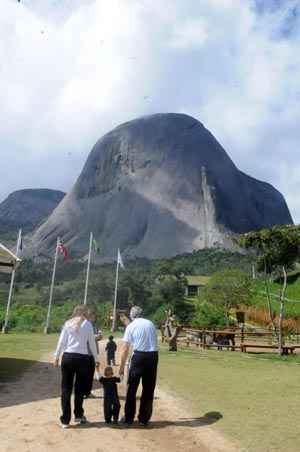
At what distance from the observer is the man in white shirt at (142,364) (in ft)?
22.6

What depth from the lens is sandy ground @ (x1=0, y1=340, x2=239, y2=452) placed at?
5969 millimetres

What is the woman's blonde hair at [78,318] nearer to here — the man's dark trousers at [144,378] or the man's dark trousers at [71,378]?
the man's dark trousers at [71,378]

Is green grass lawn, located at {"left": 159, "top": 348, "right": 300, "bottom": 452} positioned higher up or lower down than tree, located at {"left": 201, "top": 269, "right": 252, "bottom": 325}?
lower down

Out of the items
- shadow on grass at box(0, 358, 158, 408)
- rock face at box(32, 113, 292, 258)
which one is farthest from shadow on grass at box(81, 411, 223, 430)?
rock face at box(32, 113, 292, 258)

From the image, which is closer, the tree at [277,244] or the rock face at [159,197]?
the tree at [277,244]

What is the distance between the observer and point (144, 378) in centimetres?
695

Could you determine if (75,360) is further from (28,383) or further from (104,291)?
(104,291)

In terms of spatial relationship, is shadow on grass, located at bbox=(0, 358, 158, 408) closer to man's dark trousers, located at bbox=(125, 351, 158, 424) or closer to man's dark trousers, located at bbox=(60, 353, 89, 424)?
man's dark trousers, located at bbox=(60, 353, 89, 424)

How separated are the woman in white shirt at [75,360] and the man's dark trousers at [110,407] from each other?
0.34 metres

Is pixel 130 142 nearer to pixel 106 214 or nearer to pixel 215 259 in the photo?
pixel 106 214

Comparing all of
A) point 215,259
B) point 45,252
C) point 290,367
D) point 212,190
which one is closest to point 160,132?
point 212,190

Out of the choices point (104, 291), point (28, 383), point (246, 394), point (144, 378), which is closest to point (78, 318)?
point (144, 378)

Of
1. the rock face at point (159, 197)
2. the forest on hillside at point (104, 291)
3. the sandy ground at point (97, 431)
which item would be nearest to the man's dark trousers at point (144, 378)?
the sandy ground at point (97, 431)

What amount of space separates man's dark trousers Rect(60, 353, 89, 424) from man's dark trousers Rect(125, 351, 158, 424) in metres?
0.68
